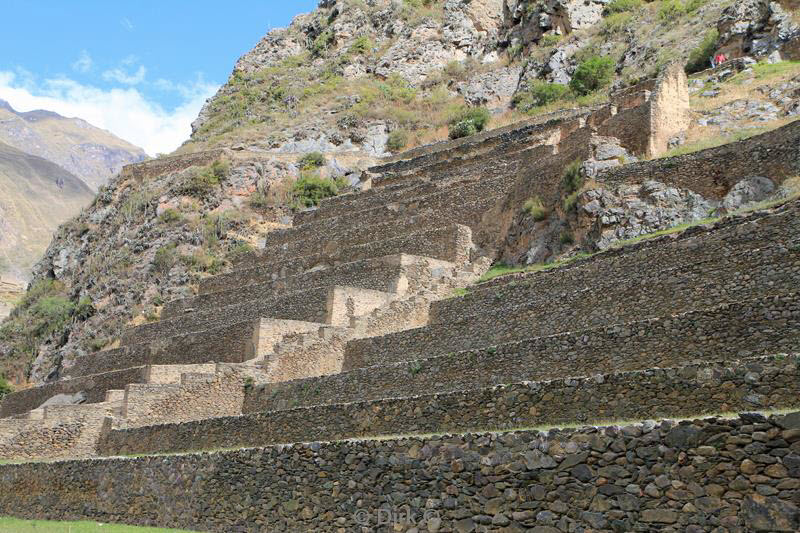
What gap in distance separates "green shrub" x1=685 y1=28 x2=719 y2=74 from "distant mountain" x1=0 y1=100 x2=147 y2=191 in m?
131

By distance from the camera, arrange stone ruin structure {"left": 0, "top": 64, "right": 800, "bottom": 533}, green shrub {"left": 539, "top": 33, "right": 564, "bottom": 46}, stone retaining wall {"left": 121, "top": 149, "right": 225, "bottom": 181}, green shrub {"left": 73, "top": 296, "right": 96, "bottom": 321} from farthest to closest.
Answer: green shrub {"left": 539, "top": 33, "right": 564, "bottom": 46} < stone retaining wall {"left": 121, "top": 149, "right": 225, "bottom": 181} < green shrub {"left": 73, "top": 296, "right": 96, "bottom": 321} < stone ruin structure {"left": 0, "top": 64, "right": 800, "bottom": 533}

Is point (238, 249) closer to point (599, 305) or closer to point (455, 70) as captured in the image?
point (599, 305)

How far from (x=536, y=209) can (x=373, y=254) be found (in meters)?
5.67

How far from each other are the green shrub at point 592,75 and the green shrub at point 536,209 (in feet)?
63.4

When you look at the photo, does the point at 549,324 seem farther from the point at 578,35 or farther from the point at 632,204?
the point at 578,35

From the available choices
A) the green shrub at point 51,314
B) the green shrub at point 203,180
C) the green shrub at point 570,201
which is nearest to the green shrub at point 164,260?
the green shrub at point 51,314

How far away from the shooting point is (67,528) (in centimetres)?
1505

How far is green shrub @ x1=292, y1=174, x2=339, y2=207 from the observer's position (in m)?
40.5

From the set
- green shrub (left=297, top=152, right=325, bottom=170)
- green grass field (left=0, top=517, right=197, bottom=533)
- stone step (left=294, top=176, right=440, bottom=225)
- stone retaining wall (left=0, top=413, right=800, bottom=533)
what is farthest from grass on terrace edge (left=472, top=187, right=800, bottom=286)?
green shrub (left=297, top=152, right=325, bottom=170)

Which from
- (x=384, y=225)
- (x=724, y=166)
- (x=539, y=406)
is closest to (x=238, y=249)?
(x=384, y=225)

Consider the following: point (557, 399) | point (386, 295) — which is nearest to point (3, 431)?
point (386, 295)

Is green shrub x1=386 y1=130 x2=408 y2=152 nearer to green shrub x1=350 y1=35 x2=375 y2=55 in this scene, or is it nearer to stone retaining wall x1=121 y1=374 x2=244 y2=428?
green shrub x1=350 y1=35 x2=375 y2=55

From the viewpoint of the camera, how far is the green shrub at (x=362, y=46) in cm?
6124

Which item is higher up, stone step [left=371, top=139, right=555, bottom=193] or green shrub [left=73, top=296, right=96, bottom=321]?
stone step [left=371, top=139, right=555, bottom=193]
